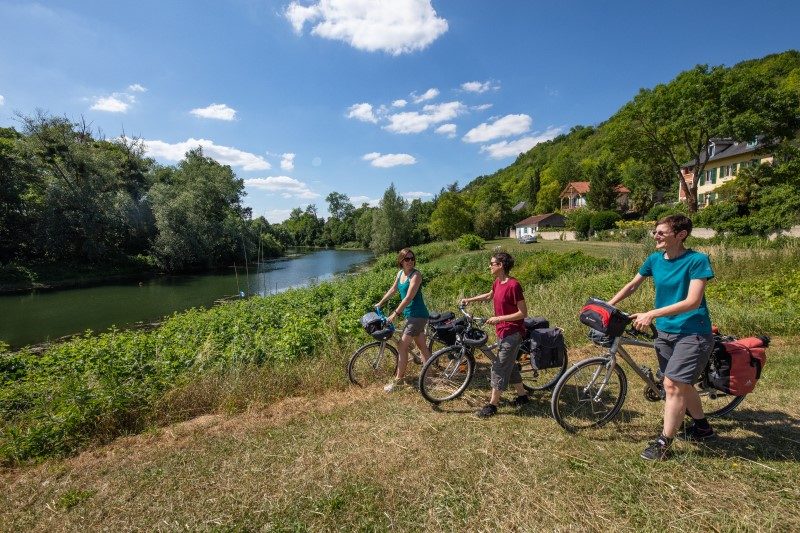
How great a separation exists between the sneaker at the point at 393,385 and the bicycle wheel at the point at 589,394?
1.99 metres

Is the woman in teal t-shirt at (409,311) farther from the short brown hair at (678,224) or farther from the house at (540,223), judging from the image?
the house at (540,223)

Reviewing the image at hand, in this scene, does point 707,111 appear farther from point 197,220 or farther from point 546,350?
point 197,220

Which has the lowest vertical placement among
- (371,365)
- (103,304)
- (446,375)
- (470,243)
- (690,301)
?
(103,304)

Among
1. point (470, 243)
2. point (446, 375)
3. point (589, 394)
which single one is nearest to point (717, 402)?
point (589, 394)

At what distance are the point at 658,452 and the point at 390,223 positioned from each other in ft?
172

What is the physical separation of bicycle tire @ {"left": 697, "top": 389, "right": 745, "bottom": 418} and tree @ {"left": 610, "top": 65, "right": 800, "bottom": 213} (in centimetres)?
3013

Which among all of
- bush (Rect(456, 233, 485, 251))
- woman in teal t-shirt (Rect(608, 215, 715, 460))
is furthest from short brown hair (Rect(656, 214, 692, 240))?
bush (Rect(456, 233, 485, 251))

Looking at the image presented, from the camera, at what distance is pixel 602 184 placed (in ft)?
155

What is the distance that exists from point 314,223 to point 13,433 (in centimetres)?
10268

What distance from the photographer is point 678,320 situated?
9.32 feet

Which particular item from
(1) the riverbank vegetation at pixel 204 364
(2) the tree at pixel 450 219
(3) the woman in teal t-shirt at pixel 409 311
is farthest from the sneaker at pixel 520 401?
(2) the tree at pixel 450 219

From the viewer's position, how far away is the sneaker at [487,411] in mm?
3918

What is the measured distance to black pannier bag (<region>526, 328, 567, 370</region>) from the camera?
155 inches

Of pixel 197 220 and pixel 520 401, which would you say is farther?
pixel 197 220
